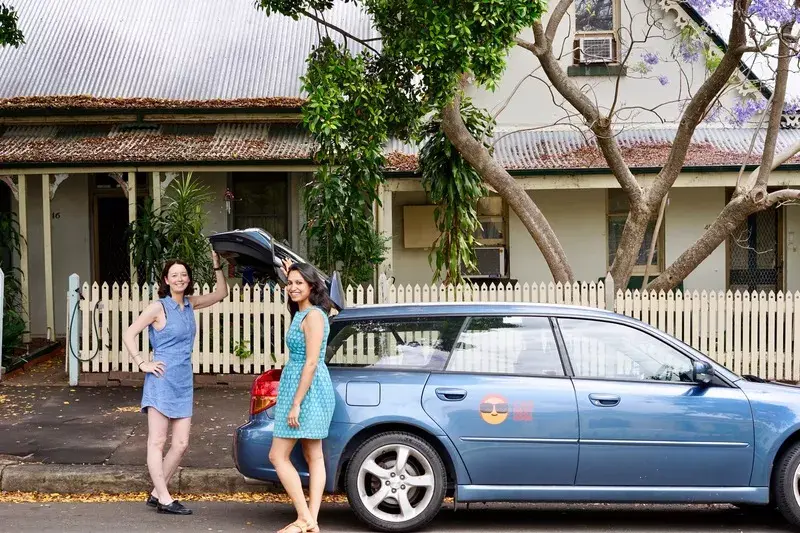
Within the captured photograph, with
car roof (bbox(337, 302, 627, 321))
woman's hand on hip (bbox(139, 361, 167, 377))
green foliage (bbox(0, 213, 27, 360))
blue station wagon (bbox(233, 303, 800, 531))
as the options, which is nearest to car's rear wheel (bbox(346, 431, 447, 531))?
blue station wagon (bbox(233, 303, 800, 531))

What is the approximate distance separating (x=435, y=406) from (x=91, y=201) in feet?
37.4

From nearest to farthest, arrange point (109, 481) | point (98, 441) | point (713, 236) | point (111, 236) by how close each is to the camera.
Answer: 1. point (109, 481)
2. point (98, 441)
3. point (713, 236)
4. point (111, 236)

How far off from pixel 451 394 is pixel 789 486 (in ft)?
7.51

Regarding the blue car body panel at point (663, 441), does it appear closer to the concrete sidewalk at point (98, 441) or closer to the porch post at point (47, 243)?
the concrete sidewalk at point (98, 441)

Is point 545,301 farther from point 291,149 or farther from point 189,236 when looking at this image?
point 291,149

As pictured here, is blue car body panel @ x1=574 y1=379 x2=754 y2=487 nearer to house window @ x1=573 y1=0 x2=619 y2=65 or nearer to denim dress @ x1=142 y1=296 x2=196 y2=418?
denim dress @ x1=142 y1=296 x2=196 y2=418

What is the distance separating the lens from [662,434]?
6.42 metres

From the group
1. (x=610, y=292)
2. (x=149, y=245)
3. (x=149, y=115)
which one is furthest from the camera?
(x=149, y=115)

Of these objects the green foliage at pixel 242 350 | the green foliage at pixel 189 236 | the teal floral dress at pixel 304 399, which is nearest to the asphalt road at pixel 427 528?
the teal floral dress at pixel 304 399

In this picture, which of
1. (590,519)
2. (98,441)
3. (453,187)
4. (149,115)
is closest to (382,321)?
(590,519)

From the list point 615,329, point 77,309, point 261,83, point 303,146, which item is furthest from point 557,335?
point 261,83

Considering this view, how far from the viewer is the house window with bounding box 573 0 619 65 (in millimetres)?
16016

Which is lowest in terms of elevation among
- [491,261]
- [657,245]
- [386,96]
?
[491,261]

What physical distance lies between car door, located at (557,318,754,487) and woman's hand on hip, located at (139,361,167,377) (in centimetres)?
283
